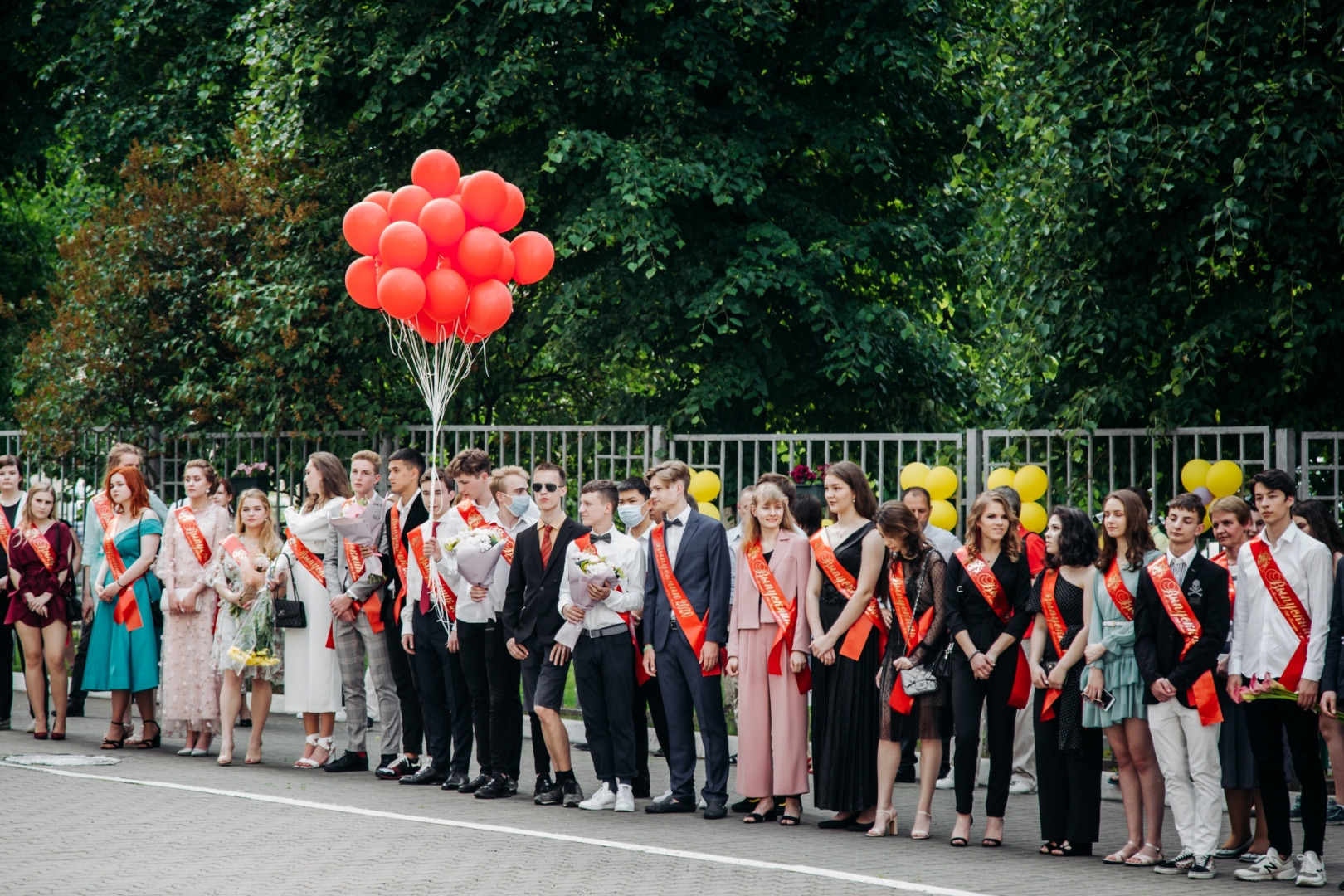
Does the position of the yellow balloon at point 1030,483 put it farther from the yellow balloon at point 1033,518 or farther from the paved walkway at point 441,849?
the paved walkway at point 441,849

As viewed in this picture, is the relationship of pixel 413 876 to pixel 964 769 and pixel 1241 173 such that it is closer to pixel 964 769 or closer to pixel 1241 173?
pixel 964 769

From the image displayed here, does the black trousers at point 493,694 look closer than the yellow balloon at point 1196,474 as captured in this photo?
Yes

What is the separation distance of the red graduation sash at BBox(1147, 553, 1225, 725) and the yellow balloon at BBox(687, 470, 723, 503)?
16.0ft

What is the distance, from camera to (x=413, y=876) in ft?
24.1

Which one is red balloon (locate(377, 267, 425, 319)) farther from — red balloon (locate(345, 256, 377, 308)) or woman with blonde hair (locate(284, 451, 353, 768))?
woman with blonde hair (locate(284, 451, 353, 768))

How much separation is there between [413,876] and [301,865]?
0.63 m

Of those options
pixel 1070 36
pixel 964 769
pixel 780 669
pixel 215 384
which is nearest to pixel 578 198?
pixel 215 384

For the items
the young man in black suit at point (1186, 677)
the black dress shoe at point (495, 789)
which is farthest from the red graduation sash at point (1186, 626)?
the black dress shoe at point (495, 789)

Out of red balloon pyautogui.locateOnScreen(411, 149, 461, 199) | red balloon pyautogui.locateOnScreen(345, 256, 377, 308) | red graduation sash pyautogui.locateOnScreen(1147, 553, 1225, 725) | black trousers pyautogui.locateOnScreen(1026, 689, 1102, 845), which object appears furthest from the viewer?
red balloon pyautogui.locateOnScreen(345, 256, 377, 308)

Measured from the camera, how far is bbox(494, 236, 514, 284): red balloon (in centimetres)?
1117

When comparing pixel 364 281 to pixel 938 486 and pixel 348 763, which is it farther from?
pixel 938 486

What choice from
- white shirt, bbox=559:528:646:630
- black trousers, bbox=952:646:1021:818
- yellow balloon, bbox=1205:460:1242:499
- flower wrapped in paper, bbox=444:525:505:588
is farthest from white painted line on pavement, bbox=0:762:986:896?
yellow balloon, bbox=1205:460:1242:499

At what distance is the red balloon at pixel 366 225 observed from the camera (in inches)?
436

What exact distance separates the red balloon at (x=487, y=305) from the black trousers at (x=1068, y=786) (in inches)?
191
